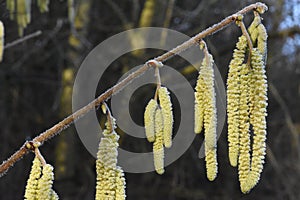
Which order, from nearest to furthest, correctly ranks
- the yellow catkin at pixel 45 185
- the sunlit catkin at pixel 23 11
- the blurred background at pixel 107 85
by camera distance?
1. the yellow catkin at pixel 45 185
2. the sunlit catkin at pixel 23 11
3. the blurred background at pixel 107 85

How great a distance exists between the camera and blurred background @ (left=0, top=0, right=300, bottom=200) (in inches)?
107

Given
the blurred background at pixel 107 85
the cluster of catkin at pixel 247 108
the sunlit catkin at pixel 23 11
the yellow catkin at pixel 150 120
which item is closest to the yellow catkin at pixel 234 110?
the cluster of catkin at pixel 247 108

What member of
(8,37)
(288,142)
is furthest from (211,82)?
(288,142)

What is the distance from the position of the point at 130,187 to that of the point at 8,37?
4.49 ft

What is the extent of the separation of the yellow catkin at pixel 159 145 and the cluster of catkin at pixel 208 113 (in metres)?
0.05

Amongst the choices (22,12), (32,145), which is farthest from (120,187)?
(22,12)

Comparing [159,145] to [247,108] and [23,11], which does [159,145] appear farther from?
[23,11]

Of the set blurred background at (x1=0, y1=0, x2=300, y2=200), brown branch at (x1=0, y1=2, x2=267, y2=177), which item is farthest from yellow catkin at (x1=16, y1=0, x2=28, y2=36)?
blurred background at (x1=0, y1=0, x2=300, y2=200)

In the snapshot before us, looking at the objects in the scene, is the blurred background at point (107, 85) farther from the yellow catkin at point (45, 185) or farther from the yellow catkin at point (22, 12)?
the yellow catkin at point (45, 185)

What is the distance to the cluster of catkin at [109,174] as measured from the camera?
585 millimetres

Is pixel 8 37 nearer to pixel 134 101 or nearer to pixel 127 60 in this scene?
pixel 127 60

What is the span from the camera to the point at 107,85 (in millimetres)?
2979

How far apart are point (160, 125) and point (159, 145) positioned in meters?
0.03

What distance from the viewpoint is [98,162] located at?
0.60 m
